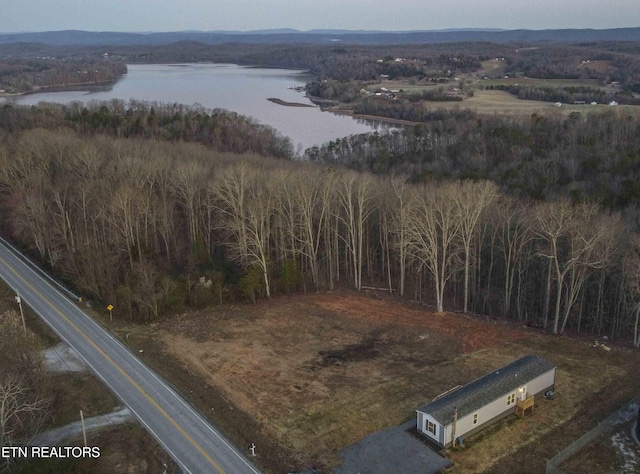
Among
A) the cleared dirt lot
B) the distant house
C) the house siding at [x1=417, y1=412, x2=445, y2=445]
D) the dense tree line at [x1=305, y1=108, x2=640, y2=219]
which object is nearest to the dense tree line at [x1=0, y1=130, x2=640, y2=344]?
the cleared dirt lot

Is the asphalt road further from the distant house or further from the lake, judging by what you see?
the lake

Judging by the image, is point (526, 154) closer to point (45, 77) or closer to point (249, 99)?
point (249, 99)

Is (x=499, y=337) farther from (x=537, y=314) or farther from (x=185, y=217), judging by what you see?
(x=185, y=217)

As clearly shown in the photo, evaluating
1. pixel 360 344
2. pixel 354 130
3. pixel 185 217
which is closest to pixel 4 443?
pixel 360 344

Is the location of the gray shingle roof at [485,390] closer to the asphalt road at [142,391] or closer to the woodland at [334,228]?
the asphalt road at [142,391]

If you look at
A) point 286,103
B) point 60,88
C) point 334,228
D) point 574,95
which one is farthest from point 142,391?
point 60,88

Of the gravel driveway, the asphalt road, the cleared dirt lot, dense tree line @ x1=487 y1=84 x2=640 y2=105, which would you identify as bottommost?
the cleared dirt lot
